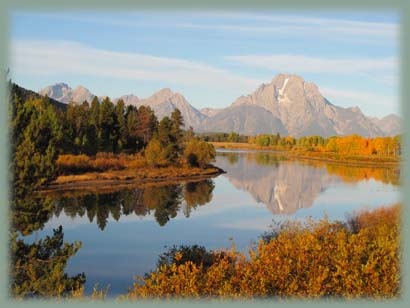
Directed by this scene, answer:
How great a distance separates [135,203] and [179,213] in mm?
6005

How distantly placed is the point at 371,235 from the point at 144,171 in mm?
45839

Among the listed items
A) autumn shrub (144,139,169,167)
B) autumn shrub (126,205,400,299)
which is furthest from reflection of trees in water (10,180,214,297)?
autumn shrub (144,139,169,167)

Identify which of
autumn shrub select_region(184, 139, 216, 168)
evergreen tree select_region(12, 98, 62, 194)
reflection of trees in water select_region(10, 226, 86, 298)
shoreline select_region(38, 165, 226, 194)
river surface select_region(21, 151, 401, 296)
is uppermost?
evergreen tree select_region(12, 98, 62, 194)

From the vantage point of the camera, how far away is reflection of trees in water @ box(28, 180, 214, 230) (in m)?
36.7

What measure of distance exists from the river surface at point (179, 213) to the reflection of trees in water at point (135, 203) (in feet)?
0.25

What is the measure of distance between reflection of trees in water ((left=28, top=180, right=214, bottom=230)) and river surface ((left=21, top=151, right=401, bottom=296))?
8 cm

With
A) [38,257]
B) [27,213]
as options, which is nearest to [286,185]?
[38,257]

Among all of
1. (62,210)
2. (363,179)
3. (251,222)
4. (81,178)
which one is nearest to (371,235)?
(251,222)

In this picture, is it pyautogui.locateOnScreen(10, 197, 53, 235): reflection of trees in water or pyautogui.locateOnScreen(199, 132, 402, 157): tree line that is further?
pyautogui.locateOnScreen(199, 132, 402, 157): tree line

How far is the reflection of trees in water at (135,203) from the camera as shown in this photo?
36719 millimetres

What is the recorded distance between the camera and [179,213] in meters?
38.1

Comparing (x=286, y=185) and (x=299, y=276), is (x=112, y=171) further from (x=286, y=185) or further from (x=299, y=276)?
(x=299, y=276)

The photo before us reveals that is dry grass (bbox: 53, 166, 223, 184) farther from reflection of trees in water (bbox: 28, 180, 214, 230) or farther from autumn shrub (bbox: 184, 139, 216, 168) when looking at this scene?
reflection of trees in water (bbox: 28, 180, 214, 230)

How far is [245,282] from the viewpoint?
952 centimetres
